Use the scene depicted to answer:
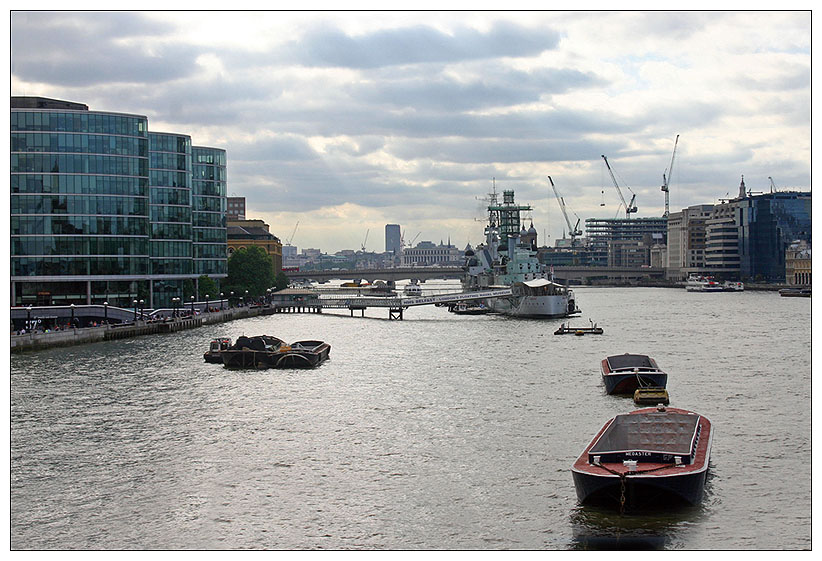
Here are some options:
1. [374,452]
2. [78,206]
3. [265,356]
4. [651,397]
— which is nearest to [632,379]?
[651,397]

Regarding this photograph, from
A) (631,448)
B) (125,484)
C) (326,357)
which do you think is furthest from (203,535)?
(326,357)

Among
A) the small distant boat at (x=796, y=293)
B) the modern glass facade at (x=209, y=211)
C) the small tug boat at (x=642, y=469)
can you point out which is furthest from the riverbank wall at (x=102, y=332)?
the small distant boat at (x=796, y=293)

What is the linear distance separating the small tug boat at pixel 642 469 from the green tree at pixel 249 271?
349 ft

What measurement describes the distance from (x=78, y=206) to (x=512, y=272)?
201 ft

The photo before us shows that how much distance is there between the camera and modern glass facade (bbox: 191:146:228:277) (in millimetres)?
122569

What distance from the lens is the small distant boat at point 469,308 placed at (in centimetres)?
12750

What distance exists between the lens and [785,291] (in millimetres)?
176000

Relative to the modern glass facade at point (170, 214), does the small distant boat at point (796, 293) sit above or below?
below

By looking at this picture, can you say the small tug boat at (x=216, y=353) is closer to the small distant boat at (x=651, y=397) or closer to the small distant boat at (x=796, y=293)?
the small distant boat at (x=651, y=397)

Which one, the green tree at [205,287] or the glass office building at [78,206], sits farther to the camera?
the green tree at [205,287]

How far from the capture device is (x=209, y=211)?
4956 inches

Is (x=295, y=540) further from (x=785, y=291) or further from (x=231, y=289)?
(x=785, y=291)

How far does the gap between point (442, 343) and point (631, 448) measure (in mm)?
48887

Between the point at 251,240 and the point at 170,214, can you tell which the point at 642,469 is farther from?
the point at 251,240
